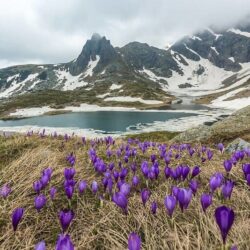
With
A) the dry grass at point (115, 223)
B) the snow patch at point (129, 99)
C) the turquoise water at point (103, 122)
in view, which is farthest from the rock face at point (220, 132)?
the snow patch at point (129, 99)

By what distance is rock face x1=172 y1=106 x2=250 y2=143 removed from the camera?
58.7ft

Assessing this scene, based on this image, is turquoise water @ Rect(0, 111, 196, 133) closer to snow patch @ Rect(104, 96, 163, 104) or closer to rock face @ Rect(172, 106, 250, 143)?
rock face @ Rect(172, 106, 250, 143)

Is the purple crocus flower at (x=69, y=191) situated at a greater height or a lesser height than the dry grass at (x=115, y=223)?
greater

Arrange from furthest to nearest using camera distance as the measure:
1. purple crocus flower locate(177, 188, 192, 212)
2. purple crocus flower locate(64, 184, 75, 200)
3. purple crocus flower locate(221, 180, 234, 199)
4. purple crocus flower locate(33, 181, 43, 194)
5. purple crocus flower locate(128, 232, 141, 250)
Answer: purple crocus flower locate(33, 181, 43, 194) < purple crocus flower locate(64, 184, 75, 200) < purple crocus flower locate(221, 180, 234, 199) < purple crocus flower locate(177, 188, 192, 212) < purple crocus flower locate(128, 232, 141, 250)

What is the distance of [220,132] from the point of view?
20.2 m

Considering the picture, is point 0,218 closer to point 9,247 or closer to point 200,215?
point 9,247

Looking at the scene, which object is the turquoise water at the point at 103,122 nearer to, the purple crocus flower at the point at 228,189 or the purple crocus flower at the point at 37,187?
the purple crocus flower at the point at 37,187

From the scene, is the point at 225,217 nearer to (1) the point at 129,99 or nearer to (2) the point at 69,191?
(2) the point at 69,191

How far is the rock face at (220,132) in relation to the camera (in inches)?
705

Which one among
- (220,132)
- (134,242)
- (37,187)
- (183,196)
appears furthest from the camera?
(220,132)

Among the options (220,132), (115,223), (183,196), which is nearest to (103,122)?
(220,132)

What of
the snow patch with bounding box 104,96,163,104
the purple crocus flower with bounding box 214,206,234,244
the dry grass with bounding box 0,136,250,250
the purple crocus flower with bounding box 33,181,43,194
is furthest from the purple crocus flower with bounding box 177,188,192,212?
the snow patch with bounding box 104,96,163,104

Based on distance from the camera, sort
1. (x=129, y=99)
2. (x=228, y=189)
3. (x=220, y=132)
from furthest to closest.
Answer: (x=129, y=99) → (x=220, y=132) → (x=228, y=189)

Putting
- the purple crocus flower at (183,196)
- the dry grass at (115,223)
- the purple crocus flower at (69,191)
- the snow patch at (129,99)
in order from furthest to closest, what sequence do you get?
the snow patch at (129,99)
the purple crocus flower at (69,191)
the purple crocus flower at (183,196)
the dry grass at (115,223)
